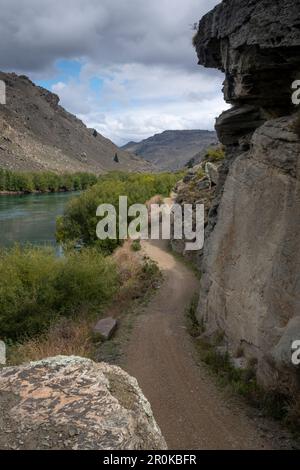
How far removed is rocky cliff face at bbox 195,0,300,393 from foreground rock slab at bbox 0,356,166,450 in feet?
19.0

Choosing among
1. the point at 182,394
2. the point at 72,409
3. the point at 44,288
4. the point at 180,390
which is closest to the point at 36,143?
the point at 44,288

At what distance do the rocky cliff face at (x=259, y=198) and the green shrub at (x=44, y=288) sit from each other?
7.41 m

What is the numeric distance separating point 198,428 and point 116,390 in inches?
248

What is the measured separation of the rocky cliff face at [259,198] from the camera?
11414mm

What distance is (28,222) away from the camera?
186 ft

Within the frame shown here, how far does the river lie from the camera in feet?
154

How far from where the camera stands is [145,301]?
73.4ft

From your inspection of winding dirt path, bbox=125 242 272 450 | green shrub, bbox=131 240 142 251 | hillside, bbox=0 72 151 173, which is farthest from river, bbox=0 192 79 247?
hillside, bbox=0 72 151 173

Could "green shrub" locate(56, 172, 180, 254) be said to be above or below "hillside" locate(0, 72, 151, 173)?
below

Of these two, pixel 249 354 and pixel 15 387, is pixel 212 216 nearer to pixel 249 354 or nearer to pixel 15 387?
pixel 249 354

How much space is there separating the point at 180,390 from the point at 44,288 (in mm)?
10562

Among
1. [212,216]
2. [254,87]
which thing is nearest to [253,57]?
[254,87]

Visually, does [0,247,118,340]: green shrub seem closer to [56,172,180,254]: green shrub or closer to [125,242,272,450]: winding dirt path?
[125,242,272,450]: winding dirt path
